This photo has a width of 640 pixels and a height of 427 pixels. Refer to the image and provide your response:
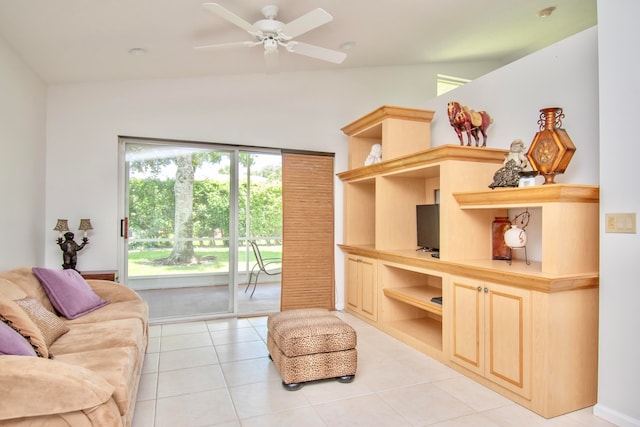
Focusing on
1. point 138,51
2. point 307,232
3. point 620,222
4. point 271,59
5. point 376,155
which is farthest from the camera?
point 307,232

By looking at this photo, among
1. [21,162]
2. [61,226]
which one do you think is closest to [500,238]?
[61,226]

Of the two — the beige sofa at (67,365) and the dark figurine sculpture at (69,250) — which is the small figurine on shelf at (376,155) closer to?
the beige sofa at (67,365)

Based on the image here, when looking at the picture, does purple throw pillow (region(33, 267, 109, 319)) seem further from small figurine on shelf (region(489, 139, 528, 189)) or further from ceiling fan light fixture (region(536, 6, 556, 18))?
ceiling fan light fixture (region(536, 6, 556, 18))

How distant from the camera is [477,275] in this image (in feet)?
9.38

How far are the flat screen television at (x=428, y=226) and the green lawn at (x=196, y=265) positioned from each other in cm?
179

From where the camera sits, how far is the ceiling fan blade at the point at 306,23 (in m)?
2.43

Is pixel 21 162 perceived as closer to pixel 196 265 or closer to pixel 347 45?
pixel 196 265

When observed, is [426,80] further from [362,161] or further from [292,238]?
[292,238]

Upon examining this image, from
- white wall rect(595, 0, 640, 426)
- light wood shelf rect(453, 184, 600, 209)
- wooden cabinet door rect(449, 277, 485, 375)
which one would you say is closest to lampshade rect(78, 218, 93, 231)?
wooden cabinet door rect(449, 277, 485, 375)

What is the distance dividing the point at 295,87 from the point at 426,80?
1812mm

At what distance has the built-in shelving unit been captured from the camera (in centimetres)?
241

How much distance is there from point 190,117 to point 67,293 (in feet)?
7.69

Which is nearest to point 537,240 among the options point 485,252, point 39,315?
point 485,252

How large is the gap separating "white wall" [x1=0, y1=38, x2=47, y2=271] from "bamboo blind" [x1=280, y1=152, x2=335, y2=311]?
2533 millimetres
